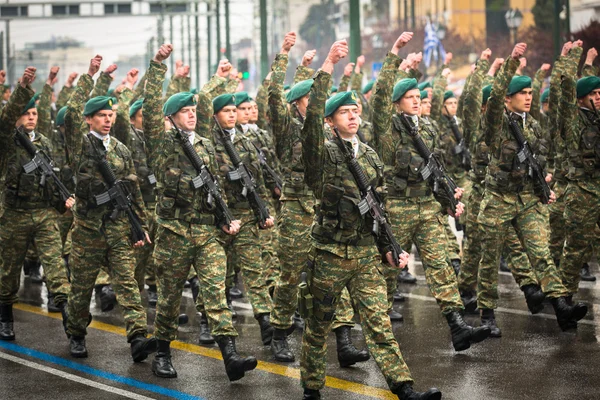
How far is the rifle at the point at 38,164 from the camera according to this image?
10.8m

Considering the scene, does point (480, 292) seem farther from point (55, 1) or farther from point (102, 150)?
point (55, 1)

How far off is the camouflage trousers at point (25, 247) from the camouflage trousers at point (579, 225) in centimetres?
469

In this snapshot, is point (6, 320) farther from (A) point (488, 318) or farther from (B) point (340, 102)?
(B) point (340, 102)

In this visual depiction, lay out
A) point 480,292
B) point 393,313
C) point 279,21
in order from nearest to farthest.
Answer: point 480,292 < point 393,313 < point 279,21

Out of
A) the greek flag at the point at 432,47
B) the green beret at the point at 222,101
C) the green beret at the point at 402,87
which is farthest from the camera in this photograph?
the greek flag at the point at 432,47

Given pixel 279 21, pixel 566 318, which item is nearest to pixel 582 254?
pixel 566 318

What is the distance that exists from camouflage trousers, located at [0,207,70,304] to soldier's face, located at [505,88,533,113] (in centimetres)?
444

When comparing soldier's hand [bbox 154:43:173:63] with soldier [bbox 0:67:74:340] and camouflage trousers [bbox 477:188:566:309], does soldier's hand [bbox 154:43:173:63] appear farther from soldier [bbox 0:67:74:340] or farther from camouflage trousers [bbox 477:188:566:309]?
camouflage trousers [bbox 477:188:566:309]

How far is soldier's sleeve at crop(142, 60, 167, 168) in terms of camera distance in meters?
8.96

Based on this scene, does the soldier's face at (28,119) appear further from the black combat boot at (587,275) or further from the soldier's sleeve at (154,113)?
the black combat boot at (587,275)

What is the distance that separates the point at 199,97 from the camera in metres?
10.6

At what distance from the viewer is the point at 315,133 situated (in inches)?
297

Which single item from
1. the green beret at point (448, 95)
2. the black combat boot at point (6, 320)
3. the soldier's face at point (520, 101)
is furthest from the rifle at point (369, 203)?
the green beret at point (448, 95)

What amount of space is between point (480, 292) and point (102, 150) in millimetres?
3551
